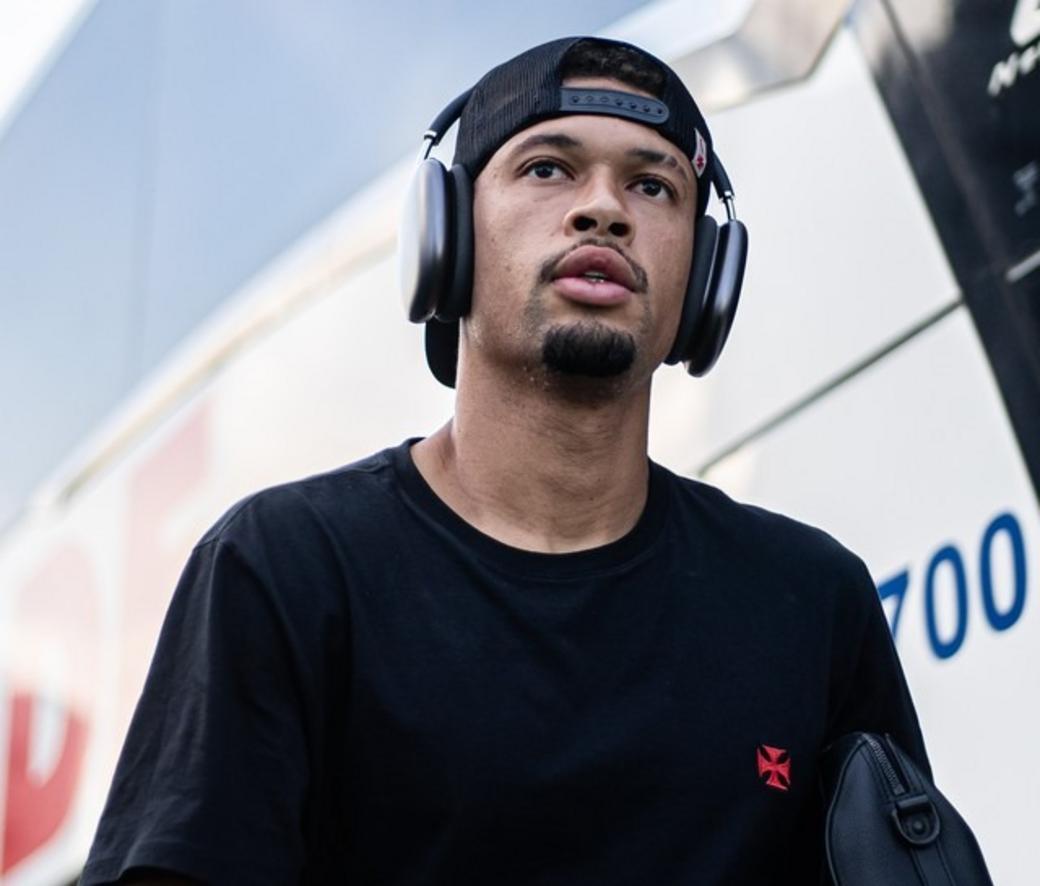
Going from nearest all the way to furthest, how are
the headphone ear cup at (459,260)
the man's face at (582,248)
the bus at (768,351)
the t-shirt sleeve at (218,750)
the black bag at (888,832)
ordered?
1. the t-shirt sleeve at (218,750)
2. the black bag at (888,832)
3. the man's face at (582,248)
4. the headphone ear cup at (459,260)
5. the bus at (768,351)

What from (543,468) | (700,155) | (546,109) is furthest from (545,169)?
(543,468)

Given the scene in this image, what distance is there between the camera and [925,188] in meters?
2.28

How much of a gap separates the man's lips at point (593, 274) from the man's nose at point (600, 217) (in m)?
0.03

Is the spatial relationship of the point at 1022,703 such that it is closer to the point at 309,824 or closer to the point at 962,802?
the point at 962,802

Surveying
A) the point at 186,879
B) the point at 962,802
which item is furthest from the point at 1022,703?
the point at 186,879

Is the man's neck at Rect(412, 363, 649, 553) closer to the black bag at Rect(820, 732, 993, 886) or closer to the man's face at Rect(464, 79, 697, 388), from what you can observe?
the man's face at Rect(464, 79, 697, 388)

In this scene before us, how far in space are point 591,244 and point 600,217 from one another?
29 mm

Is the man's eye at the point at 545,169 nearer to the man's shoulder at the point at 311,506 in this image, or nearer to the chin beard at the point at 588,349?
the chin beard at the point at 588,349

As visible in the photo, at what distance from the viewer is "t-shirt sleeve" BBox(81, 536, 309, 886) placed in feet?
4.37

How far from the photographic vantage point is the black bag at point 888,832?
143 cm

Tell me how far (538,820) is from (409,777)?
0.10 metres

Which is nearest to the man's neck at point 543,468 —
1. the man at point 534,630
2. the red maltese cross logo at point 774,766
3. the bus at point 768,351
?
the man at point 534,630

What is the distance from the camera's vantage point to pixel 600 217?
158 cm

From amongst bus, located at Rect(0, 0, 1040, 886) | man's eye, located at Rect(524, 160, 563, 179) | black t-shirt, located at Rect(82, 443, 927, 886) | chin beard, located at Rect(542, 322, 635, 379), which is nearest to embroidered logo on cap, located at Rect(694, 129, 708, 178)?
man's eye, located at Rect(524, 160, 563, 179)
